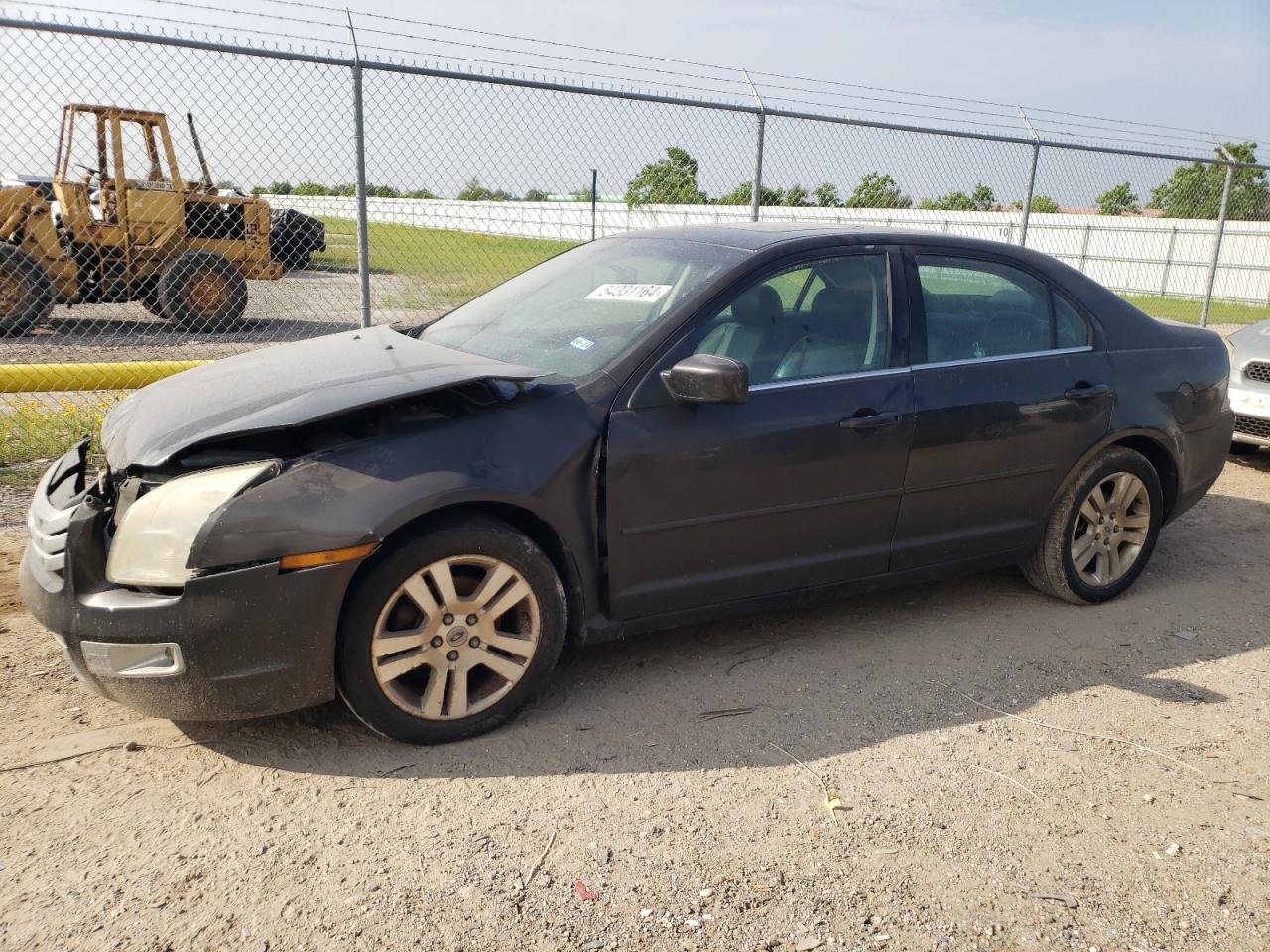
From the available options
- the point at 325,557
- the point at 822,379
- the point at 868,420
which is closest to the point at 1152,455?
the point at 868,420

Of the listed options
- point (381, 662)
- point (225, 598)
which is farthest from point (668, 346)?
point (225, 598)

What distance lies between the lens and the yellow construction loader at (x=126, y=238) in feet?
38.4

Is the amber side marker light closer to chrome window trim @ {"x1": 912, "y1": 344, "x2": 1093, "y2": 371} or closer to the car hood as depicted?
the car hood

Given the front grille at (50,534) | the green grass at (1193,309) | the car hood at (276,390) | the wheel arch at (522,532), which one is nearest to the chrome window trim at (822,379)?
the car hood at (276,390)

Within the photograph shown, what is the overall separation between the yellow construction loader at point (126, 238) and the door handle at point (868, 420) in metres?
9.91

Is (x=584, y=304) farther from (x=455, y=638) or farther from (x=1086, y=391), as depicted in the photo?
(x=1086, y=391)

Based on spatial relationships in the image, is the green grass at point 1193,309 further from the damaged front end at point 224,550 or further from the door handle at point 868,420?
the damaged front end at point 224,550

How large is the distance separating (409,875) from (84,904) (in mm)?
754

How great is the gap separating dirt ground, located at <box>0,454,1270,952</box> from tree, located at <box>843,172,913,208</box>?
6072 millimetres

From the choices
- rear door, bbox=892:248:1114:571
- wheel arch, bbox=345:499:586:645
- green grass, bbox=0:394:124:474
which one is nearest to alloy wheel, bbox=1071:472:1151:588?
rear door, bbox=892:248:1114:571

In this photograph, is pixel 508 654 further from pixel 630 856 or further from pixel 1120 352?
pixel 1120 352

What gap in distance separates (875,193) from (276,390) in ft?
26.1

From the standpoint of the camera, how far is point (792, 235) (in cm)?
401

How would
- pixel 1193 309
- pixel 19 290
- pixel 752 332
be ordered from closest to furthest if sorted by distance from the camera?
pixel 752 332 → pixel 19 290 → pixel 1193 309
